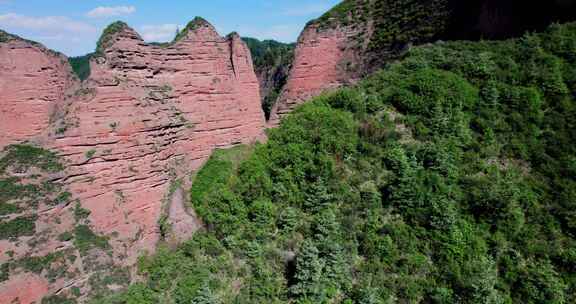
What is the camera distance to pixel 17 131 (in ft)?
63.4

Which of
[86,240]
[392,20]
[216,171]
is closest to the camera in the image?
[86,240]

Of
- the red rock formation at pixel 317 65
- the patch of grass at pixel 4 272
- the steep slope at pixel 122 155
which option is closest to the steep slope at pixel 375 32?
the red rock formation at pixel 317 65

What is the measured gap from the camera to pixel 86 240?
15.2 m

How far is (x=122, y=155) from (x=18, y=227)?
5077mm

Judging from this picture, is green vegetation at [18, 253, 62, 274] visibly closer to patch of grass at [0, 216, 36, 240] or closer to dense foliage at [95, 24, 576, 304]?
patch of grass at [0, 216, 36, 240]

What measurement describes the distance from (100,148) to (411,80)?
1719 centimetres

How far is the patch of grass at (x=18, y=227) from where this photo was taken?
13.5 metres

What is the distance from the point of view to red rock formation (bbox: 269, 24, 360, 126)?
92.0 ft

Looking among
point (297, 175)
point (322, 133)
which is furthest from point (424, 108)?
point (297, 175)

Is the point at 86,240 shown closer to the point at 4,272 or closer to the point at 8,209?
the point at 4,272

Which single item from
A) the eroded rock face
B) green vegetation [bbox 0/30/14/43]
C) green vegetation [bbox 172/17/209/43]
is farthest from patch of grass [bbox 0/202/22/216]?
green vegetation [bbox 172/17/209/43]

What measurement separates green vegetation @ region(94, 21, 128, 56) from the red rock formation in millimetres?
13246

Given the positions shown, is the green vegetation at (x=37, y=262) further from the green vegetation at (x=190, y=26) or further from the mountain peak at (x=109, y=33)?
the green vegetation at (x=190, y=26)

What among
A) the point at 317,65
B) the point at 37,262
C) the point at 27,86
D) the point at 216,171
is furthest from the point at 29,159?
the point at 317,65
